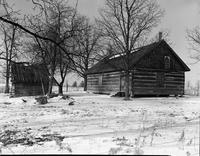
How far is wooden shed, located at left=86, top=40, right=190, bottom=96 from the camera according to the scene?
81.8 feet

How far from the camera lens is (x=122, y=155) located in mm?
4582

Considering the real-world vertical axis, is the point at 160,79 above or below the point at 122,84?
above

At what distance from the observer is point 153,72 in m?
26.0

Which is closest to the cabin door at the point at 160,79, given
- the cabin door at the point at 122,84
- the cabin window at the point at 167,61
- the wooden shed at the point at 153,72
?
the wooden shed at the point at 153,72

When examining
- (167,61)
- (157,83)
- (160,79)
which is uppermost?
(167,61)

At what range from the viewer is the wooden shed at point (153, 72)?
81.8 ft

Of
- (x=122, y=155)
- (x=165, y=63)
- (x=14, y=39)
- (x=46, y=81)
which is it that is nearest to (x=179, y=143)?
(x=122, y=155)

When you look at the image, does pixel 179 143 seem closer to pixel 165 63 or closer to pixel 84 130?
pixel 84 130

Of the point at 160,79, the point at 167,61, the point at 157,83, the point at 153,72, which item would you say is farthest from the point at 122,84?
the point at 167,61

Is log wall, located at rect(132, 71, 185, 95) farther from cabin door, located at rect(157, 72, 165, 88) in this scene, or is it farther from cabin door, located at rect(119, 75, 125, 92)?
cabin door, located at rect(119, 75, 125, 92)

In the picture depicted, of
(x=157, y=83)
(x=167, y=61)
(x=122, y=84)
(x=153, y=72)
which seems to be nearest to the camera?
(x=153, y=72)

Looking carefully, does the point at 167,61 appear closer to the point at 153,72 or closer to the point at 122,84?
the point at 153,72

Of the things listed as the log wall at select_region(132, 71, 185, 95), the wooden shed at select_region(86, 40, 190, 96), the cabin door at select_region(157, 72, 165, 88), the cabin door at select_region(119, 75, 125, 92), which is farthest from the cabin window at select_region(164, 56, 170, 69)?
the cabin door at select_region(119, 75, 125, 92)

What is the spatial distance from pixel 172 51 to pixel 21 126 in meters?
21.5
